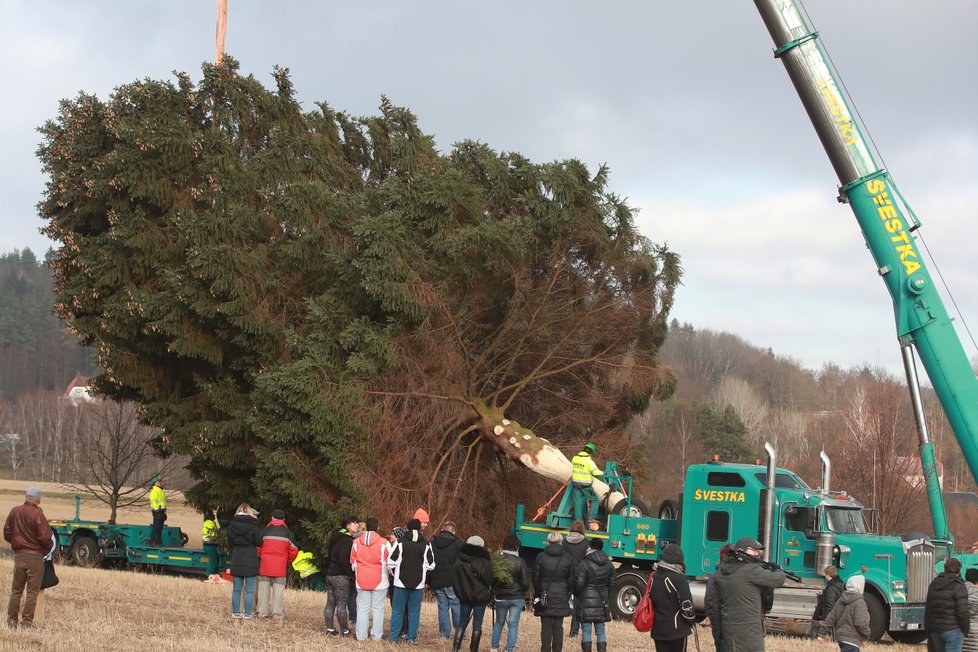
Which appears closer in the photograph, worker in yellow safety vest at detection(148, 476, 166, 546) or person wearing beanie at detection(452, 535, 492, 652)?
person wearing beanie at detection(452, 535, 492, 652)

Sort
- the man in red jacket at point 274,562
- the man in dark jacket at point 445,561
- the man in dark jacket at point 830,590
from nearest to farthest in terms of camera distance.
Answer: the man in dark jacket at point 445,561
the man in red jacket at point 274,562
the man in dark jacket at point 830,590

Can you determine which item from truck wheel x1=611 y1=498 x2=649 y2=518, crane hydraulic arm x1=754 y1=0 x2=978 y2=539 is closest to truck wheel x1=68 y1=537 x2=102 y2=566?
truck wheel x1=611 y1=498 x2=649 y2=518

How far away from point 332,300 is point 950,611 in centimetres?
1520

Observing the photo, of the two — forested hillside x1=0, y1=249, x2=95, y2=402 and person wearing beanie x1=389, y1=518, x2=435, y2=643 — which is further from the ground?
forested hillside x1=0, y1=249, x2=95, y2=402

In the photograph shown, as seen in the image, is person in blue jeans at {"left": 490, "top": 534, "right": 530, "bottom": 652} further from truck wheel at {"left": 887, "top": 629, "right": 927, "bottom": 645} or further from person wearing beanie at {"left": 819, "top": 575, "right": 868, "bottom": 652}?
truck wheel at {"left": 887, "top": 629, "right": 927, "bottom": 645}

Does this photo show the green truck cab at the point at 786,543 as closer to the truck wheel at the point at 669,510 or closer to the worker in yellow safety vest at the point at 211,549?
the truck wheel at the point at 669,510

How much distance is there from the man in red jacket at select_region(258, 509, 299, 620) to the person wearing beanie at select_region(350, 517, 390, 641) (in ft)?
4.94

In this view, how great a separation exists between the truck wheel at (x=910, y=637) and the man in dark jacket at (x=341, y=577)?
33.3ft

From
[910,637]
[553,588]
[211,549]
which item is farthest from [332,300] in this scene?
[910,637]

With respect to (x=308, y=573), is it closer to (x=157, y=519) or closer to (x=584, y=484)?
(x=584, y=484)

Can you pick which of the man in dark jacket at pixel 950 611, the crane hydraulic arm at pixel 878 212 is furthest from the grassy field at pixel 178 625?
the crane hydraulic arm at pixel 878 212

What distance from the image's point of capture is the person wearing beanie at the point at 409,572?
1333cm

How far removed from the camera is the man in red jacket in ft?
48.1

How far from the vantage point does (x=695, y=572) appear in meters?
18.9
